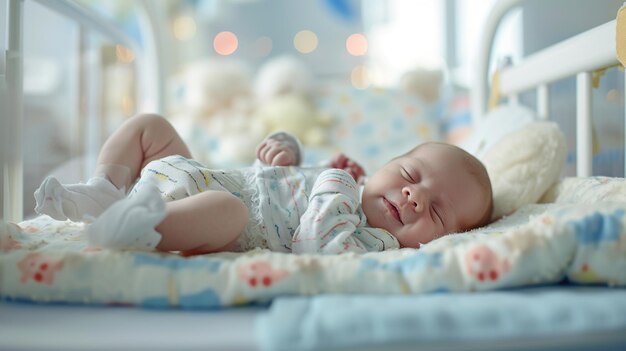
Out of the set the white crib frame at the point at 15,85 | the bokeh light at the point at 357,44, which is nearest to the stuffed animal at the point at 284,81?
the bokeh light at the point at 357,44

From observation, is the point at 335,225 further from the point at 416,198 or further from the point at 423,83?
Result: the point at 423,83

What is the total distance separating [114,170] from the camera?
1.04 meters

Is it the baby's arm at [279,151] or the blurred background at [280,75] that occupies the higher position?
the blurred background at [280,75]

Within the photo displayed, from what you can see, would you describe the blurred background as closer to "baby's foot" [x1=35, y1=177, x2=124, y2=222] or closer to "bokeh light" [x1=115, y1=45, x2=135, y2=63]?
"bokeh light" [x1=115, y1=45, x2=135, y2=63]

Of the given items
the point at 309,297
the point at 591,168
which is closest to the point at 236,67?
the point at 591,168

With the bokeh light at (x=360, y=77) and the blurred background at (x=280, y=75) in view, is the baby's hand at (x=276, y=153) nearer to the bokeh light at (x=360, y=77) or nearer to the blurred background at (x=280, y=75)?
the blurred background at (x=280, y=75)

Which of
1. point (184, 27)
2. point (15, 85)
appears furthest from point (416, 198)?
point (184, 27)

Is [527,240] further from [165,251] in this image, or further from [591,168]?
[591,168]

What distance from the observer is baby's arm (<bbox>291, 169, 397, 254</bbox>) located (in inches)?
33.1

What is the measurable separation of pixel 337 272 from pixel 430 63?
273cm

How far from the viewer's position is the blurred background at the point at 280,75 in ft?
4.93

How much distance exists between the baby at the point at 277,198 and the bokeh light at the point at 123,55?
148 cm

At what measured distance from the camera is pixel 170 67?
3.37 m

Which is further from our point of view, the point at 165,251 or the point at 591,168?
the point at 591,168
